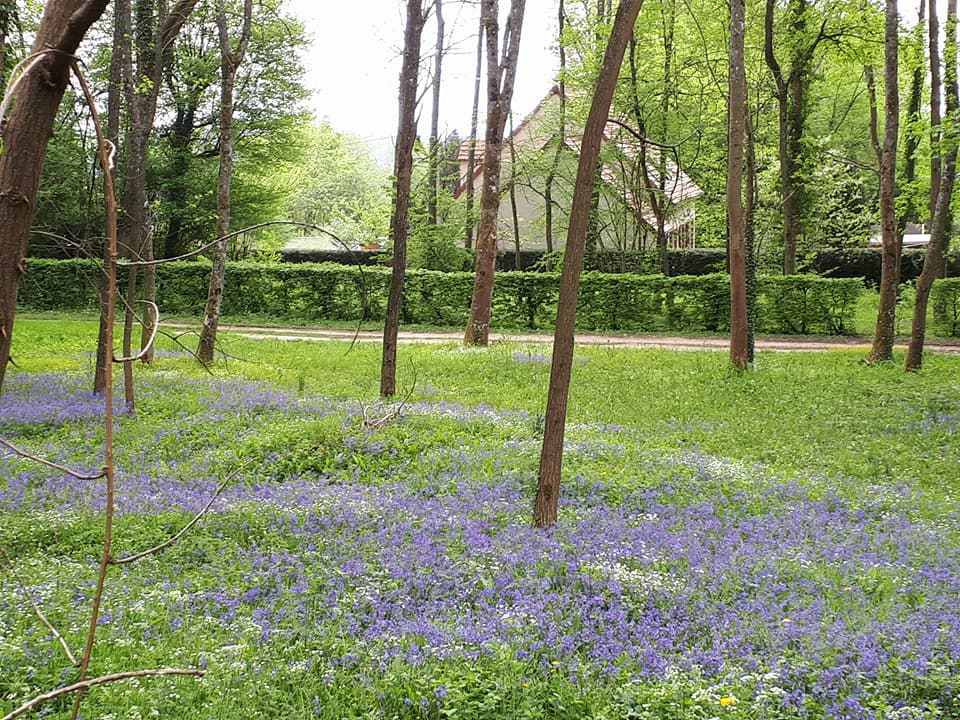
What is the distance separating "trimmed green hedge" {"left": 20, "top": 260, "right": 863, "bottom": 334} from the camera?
24.8 m

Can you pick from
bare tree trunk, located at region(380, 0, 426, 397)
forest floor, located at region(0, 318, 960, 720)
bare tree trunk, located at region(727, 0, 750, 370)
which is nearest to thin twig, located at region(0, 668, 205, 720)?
forest floor, located at region(0, 318, 960, 720)

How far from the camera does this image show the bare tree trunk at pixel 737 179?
15031 millimetres

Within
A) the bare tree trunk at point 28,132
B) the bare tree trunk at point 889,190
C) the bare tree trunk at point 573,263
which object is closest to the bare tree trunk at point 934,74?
the bare tree trunk at point 889,190

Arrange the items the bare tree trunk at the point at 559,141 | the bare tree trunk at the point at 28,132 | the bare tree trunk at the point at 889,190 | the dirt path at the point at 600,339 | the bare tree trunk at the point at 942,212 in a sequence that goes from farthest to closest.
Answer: the bare tree trunk at the point at 559,141 < the dirt path at the point at 600,339 < the bare tree trunk at the point at 889,190 < the bare tree trunk at the point at 942,212 < the bare tree trunk at the point at 28,132

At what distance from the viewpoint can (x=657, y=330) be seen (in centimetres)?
2527

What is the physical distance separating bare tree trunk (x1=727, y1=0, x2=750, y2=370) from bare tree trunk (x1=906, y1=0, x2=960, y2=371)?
329 cm

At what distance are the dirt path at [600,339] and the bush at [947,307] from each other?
2133 millimetres

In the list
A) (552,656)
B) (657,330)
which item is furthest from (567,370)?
(657,330)

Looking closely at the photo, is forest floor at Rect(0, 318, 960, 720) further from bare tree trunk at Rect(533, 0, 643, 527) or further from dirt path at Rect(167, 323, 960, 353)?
dirt path at Rect(167, 323, 960, 353)

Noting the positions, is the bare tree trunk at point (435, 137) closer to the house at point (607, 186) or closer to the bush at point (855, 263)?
the house at point (607, 186)

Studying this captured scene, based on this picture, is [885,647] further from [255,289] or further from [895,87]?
[255,289]

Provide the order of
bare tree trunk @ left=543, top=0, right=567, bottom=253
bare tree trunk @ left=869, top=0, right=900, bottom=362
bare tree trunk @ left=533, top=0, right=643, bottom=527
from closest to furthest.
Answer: bare tree trunk @ left=533, top=0, right=643, bottom=527
bare tree trunk @ left=869, top=0, right=900, bottom=362
bare tree trunk @ left=543, top=0, right=567, bottom=253

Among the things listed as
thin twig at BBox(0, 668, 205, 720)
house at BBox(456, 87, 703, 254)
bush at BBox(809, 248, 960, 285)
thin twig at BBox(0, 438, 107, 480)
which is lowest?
thin twig at BBox(0, 668, 205, 720)

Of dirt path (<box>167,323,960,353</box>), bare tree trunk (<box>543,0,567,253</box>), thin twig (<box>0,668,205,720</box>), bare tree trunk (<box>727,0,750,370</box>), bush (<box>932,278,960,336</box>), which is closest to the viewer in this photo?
thin twig (<box>0,668,205,720</box>)
